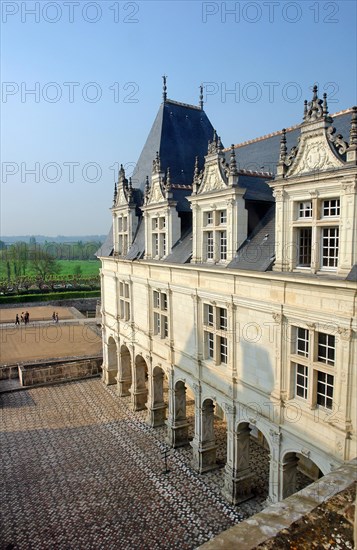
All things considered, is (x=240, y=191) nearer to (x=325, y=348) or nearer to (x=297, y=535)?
(x=325, y=348)

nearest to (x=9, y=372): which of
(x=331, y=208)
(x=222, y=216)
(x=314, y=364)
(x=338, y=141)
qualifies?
(x=222, y=216)

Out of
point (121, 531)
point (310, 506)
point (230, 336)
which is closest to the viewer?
point (310, 506)

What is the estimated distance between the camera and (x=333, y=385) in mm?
11078

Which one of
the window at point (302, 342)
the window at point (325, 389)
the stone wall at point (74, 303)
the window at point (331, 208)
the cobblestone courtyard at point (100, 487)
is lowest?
the cobblestone courtyard at point (100, 487)

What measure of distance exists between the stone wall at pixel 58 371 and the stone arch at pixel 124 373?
4.69 meters

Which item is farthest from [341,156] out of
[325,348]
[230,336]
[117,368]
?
[117,368]

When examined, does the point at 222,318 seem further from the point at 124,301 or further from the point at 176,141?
the point at 176,141

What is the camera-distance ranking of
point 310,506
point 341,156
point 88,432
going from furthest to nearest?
1. point 88,432
2. point 341,156
3. point 310,506

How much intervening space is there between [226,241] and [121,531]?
1080 cm

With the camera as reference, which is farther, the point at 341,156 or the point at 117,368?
the point at 117,368

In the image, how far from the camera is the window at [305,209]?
12.0 meters

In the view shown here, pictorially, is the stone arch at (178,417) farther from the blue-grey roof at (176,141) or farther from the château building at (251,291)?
the blue-grey roof at (176,141)

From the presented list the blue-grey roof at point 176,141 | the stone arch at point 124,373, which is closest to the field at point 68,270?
the stone arch at point 124,373

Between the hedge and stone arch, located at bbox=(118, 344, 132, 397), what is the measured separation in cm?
3519
